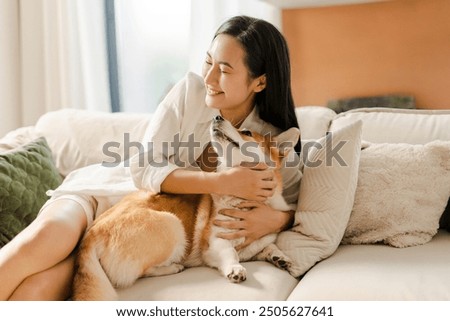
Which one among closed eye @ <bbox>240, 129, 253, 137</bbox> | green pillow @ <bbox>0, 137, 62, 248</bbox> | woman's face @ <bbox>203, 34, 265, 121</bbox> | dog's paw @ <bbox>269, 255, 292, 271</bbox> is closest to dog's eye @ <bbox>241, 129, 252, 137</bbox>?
closed eye @ <bbox>240, 129, 253, 137</bbox>

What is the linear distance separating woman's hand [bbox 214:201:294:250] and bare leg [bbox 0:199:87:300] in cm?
41

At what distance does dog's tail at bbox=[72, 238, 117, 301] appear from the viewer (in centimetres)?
134

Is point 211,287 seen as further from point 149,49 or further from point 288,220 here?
point 149,49

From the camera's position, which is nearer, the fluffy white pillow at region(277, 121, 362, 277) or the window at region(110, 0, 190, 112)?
the fluffy white pillow at region(277, 121, 362, 277)

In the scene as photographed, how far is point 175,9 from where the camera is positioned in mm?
3080

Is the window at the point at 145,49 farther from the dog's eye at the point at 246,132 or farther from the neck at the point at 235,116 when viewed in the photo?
the dog's eye at the point at 246,132

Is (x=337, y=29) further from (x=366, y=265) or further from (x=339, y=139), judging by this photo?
(x=366, y=265)

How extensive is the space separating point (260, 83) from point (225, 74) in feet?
0.47

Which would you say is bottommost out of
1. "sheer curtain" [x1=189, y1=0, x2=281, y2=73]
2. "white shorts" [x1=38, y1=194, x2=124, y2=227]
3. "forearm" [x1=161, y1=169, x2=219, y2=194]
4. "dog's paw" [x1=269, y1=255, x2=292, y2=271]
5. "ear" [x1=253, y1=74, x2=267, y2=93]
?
"dog's paw" [x1=269, y1=255, x2=292, y2=271]

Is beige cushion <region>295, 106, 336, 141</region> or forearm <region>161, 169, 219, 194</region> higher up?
beige cushion <region>295, 106, 336, 141</region>

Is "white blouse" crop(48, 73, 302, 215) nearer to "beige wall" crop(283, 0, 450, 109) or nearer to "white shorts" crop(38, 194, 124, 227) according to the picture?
"white shorts" crop(38, 194, 124, 227)

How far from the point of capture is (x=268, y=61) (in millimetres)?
1714

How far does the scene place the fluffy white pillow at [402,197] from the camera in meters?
1.67
